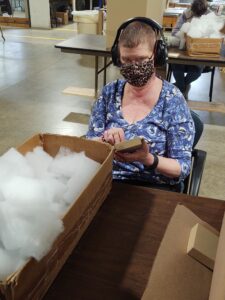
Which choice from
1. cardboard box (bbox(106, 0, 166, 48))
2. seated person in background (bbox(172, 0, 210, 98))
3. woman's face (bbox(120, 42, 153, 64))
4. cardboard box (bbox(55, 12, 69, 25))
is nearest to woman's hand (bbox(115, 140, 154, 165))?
woman's face (bbox(120, 42, 153, 64))

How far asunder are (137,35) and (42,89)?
3.52m

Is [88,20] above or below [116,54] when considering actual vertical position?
below

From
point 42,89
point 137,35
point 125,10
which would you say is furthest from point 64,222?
point 42,89

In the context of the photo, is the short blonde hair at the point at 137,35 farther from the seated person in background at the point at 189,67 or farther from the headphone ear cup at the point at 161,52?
the seated person in background at the point at 189,67

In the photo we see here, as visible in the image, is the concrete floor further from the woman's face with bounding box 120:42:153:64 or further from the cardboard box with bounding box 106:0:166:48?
the woman's face with bounding box 120:42:153:64

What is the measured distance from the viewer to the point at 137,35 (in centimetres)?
124

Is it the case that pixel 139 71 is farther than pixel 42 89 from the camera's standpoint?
No

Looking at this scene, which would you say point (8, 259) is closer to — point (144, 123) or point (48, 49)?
point (144, 123)

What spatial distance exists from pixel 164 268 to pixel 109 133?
1.99 ft

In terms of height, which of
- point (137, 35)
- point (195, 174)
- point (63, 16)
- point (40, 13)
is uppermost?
point (137, 35)

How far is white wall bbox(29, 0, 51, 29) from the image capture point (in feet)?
28.0

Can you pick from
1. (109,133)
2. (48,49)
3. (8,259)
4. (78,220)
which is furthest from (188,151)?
(48,49)

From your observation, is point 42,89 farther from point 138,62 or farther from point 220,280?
point 220,280

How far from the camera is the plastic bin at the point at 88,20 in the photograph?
6.83m
